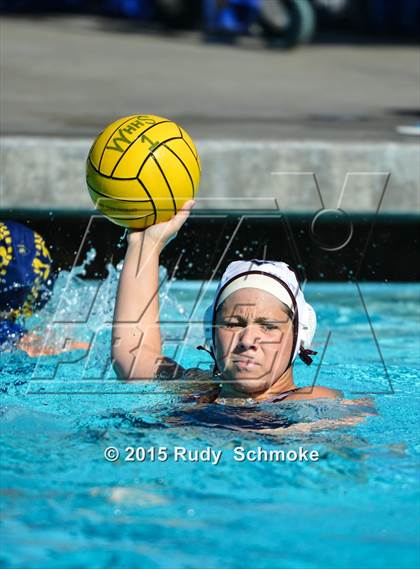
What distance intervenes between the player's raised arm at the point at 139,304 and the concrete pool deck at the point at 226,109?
9.59 ft

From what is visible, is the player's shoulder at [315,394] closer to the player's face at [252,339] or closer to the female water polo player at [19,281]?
the player's face at [252,339]

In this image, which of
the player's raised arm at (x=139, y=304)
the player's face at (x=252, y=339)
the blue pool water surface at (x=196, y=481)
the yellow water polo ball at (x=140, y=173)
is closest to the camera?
the blue pool water surface at (x=196, y=481)

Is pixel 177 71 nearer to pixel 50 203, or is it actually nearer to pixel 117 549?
pixel 50 203

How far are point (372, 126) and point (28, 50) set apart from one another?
17.6 feet

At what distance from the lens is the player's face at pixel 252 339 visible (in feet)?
12.8

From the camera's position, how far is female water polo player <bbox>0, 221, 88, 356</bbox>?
530 centimetres

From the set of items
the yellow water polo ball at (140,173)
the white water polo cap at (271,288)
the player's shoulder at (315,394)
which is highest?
the yellow water polo ball at (140,173)

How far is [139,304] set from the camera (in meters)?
4.06

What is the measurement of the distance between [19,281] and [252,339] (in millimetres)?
1793

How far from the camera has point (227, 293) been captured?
4.09m

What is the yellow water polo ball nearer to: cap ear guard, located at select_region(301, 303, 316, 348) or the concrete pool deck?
cap ear guard, located at select_region(301, 303, 316, 348)

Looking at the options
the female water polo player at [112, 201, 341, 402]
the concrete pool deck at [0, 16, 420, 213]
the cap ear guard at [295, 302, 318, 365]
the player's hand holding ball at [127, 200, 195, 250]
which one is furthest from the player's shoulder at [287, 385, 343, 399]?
the concrete pool deck at [0, 16, 420, 213]

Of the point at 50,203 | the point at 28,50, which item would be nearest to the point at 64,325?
the point at 50,203

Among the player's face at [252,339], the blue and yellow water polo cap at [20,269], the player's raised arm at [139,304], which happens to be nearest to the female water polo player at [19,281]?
the blue and yellow water polo cap at [20,269]
